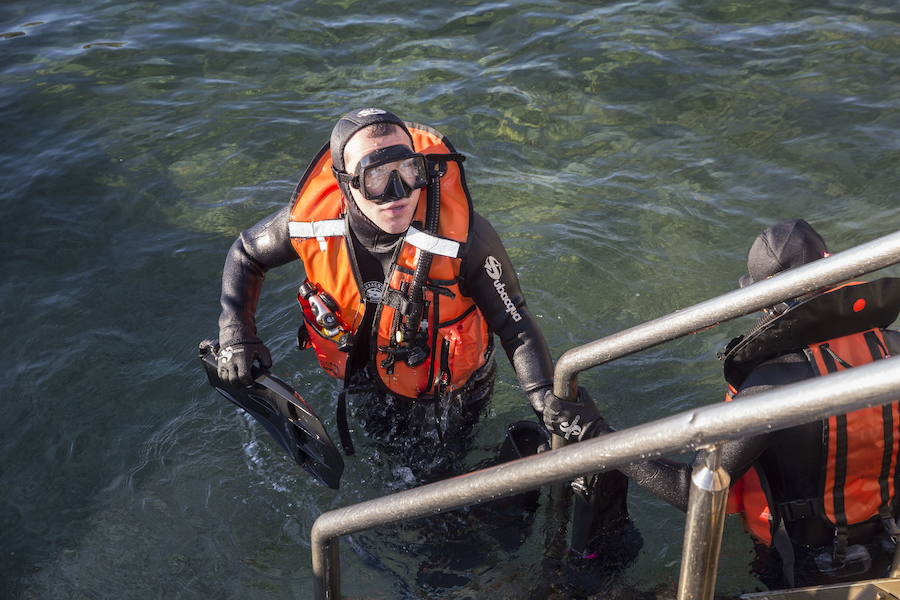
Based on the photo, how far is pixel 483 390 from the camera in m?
4.25

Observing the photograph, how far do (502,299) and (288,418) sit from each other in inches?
42.5

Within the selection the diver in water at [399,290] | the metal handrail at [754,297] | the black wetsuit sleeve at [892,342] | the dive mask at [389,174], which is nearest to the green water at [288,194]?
the diver in water at [399,290]

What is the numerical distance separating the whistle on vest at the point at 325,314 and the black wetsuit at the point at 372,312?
0.09 metres

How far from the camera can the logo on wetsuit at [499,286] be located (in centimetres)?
364

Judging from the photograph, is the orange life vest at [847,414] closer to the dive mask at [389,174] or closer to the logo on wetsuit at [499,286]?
the logo on wetsuit at [499,286]

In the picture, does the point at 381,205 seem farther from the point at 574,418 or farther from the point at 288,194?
the point at 288,194

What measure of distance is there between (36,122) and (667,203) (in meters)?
5.66

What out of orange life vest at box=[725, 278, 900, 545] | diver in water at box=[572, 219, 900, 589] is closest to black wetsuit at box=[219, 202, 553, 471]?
diver in water at box=[572, 219, 900, 589]

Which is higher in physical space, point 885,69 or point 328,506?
point 885,69

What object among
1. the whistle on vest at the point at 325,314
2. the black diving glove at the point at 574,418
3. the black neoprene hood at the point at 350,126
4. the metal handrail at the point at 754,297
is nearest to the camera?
the metal handrail at the point at 754,297

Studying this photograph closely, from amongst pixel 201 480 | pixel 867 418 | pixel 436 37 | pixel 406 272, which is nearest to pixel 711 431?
pixel 867 418

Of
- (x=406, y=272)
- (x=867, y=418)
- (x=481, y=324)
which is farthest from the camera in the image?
(x=481, y=324)

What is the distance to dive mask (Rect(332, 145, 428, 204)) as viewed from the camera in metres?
3.41

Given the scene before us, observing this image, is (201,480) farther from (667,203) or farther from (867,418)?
(667,203)
